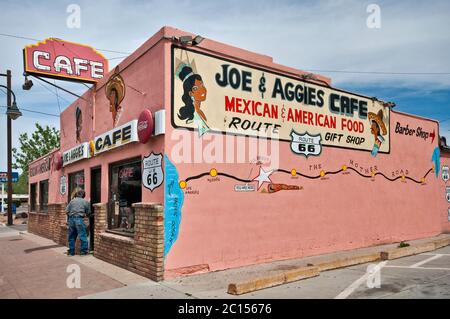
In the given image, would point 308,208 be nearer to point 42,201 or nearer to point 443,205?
point 443,205

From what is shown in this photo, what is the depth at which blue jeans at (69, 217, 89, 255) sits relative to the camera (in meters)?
10.2

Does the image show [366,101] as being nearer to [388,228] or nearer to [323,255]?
[388,228]

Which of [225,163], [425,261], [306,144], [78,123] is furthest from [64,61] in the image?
[425,261]

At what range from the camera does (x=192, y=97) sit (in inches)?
315

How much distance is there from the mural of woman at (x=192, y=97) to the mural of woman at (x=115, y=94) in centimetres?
219

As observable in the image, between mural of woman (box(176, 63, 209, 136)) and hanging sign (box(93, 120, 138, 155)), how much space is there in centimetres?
116

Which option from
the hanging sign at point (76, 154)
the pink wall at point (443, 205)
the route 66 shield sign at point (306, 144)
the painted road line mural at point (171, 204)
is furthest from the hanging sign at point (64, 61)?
the pink wall at point (443, 205)

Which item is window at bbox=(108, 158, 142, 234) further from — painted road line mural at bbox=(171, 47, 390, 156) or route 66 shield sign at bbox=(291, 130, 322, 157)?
route 66 shield sign at bbox=(291, 130, 322, 157)

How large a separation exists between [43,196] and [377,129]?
1319 cm

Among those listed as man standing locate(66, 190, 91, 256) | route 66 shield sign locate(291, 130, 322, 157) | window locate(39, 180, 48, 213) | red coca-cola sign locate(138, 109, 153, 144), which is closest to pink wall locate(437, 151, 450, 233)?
route 66 shield sign locate(291, 130, 322, 157)

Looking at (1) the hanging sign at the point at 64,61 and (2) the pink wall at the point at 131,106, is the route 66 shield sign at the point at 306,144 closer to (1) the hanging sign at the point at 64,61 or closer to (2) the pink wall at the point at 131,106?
(2) the pink wall at the point at 131,106

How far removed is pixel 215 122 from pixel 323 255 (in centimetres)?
437

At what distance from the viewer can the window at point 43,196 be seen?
1645 cm

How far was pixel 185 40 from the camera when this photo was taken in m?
7.64
